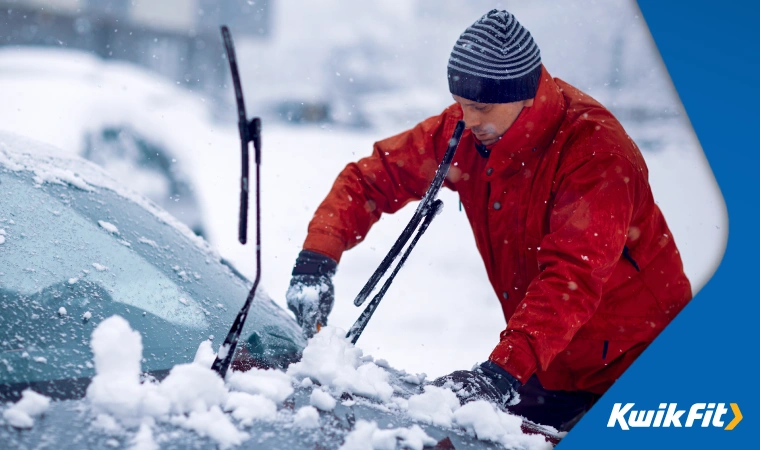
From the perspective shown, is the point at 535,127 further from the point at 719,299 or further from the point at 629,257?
the point at 719,299

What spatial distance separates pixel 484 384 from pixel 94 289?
849 millimetres

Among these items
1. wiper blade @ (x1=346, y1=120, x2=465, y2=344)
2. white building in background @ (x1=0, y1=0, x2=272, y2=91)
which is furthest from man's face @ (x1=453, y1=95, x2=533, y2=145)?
white building in background @ (x1=0, y1=0, x2=272, y2=91)

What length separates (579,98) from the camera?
2082mm

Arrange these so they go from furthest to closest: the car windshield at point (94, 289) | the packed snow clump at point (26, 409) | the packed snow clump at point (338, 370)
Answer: the packed snow clump at point (338, 370) < the car windshield at point (94, 289) < the packed snow clump at point (26, 409)

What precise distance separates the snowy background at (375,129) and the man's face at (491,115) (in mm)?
331

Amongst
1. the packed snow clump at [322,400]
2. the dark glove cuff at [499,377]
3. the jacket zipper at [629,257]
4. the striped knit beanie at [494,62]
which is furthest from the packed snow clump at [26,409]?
the jacket zipper at [629,257]

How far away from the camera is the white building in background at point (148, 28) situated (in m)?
11.1

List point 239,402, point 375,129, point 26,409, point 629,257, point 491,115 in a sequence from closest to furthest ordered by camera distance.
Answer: point 26,409 < point 239,402 < point 491,115 < point 629,257 < point 375,129

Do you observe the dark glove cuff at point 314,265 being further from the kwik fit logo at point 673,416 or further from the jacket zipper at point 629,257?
the kwik fit logo at point 673,416

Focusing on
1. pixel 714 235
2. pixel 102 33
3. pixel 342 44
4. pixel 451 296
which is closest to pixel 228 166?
pixel 451 296

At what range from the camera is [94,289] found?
1.46m

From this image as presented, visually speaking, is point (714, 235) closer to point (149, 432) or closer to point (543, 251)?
point (543, 251)

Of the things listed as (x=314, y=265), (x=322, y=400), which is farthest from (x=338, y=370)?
(x=314, y=265)

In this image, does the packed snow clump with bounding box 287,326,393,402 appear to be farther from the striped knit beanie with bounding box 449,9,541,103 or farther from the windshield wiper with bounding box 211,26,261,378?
the striped knit beanie with bounding box 449,9,541,103
